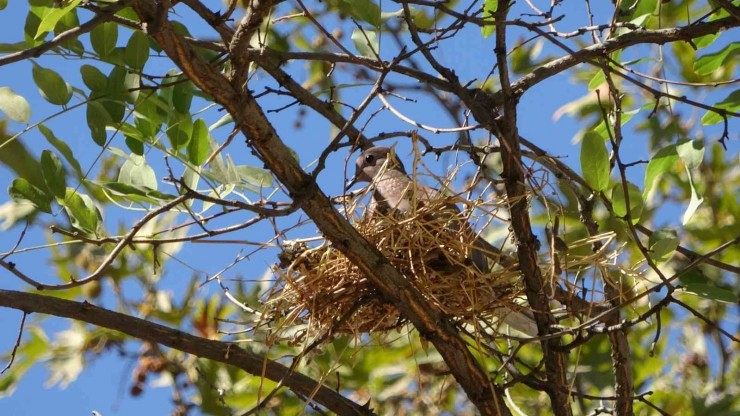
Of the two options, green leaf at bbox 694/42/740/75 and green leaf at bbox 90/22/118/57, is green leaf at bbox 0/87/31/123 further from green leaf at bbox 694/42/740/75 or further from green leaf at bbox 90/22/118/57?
green leaf at bbox 694/42/740/75

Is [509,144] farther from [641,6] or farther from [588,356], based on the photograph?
[588,356]

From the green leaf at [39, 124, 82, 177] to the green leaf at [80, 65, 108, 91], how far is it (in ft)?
0.60

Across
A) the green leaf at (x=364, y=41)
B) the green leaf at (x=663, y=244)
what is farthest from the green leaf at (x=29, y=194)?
the green leaf at (x=663, y=244)

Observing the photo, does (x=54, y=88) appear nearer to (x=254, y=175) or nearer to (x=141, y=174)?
(x=141, y=174)

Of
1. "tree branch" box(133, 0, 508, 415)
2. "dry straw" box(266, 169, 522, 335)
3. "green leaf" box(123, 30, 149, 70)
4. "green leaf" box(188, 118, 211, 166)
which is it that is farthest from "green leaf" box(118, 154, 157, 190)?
"dry straw" box(266, 169, 522, 335)

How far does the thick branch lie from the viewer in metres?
2.67

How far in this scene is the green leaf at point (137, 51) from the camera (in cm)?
245

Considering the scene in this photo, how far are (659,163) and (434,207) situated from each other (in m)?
0.61

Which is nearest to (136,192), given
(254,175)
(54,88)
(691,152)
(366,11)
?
(54,88)

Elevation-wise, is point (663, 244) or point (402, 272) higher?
point (402, 272)

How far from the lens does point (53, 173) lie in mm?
2453

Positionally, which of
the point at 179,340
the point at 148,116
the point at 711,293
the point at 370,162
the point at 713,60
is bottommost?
the point at 711,293

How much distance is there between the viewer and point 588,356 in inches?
157

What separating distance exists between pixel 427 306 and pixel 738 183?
254cm
